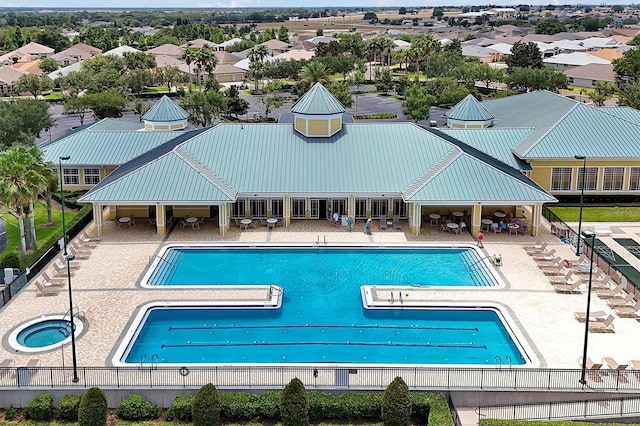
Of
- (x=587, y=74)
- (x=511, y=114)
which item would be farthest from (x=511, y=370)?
(x=587, y=74)

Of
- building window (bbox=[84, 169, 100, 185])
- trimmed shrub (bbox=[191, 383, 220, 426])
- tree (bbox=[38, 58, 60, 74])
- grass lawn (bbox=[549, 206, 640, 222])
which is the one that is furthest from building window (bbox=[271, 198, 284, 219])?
tree (bbox=[38, 58, 60, 74])

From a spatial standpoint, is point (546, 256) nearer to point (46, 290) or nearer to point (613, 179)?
point (613, 179)

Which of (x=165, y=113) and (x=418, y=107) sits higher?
(x=165, y=113)

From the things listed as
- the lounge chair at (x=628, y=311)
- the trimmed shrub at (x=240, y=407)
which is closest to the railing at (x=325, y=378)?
the trimmed shrub at (x=240, y=407)

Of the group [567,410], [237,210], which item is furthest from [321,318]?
[237,210]

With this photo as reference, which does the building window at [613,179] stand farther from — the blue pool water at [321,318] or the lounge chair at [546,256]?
the blue pool water at [321,318]

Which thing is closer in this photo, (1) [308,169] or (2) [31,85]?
(1) [308,169]
